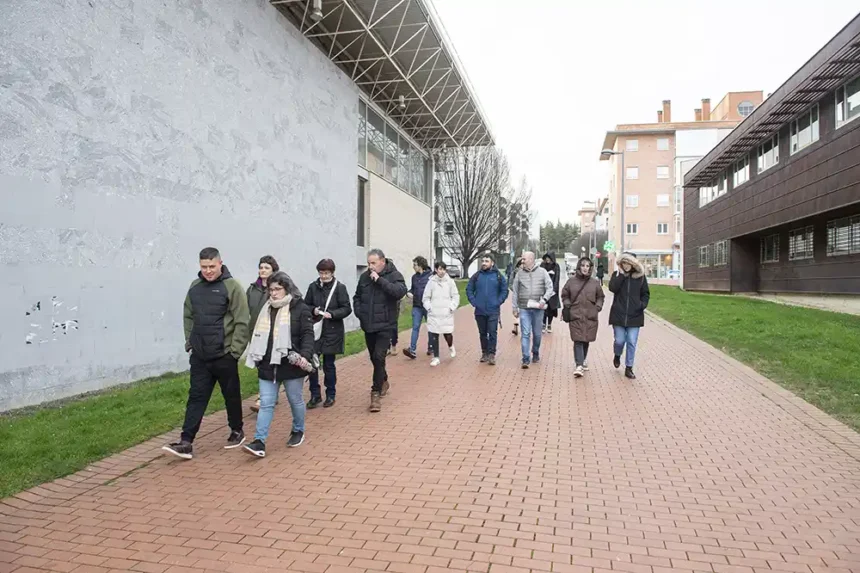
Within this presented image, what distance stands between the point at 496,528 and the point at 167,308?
23.9 feet

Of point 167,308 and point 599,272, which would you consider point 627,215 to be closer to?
point 599,272

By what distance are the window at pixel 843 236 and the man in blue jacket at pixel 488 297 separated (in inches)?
542

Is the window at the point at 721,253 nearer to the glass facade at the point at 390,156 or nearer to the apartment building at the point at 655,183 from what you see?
the glass facade at the point at 390,156

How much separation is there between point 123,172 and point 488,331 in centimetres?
594

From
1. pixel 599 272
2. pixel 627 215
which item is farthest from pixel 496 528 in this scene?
pixel 627 215

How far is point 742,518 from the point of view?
4.04m

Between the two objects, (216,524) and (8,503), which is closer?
(216,524)

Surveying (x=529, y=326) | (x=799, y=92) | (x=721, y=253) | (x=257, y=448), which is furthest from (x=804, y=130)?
(x=257, y=448)

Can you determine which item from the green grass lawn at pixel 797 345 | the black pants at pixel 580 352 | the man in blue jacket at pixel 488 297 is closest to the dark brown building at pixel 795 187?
the green grass lawn at pixel 797 345

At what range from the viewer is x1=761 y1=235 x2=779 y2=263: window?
26.0 metres

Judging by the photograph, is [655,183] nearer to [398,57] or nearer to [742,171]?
[742,171]

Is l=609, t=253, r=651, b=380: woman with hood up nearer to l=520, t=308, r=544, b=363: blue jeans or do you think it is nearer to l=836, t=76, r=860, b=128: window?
l=520, t=308, r=544, b=363: blue jeans

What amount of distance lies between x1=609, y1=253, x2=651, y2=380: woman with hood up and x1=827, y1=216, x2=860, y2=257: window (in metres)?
13.0

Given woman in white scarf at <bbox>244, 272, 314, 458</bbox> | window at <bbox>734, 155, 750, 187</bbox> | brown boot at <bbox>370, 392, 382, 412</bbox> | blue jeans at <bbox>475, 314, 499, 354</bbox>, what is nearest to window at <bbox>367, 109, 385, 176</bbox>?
blue jeans at <bbox>475, 314, 499, 354</bbox>
